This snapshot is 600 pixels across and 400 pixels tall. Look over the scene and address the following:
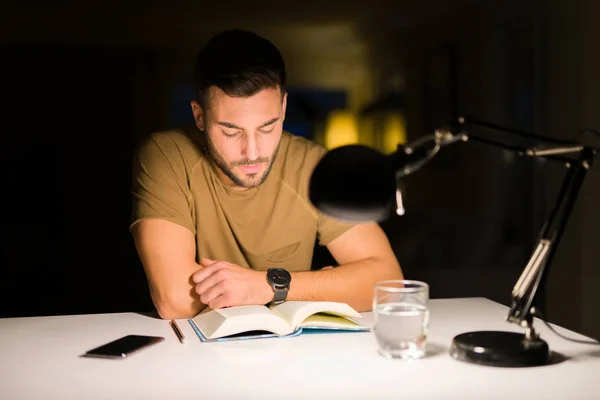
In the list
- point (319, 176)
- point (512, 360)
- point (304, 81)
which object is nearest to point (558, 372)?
point (512, 360)

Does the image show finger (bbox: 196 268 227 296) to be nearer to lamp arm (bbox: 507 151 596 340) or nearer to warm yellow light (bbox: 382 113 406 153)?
lamp arm (bbox: 507 151 596 340)

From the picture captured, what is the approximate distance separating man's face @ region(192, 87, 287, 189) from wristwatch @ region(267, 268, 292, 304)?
1.70 feet

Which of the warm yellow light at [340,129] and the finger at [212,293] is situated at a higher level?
the warm yellow light at [340,129]

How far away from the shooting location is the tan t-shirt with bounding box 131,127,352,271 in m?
2.39

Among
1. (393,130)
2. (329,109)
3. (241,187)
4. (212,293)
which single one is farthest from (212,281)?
(393,130)

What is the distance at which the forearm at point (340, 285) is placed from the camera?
210 cm

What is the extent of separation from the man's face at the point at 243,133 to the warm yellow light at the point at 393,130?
583 mm

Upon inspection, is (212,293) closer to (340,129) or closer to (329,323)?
(329,323)

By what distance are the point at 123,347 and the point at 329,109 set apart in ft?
4.91

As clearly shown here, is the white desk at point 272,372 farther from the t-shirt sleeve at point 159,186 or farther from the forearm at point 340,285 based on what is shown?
the t-shirt sleeve at point 159,186

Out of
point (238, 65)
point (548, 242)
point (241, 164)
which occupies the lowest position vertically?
point (548, 242)

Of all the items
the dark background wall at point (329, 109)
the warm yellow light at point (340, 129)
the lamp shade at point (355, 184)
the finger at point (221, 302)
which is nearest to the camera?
the lamp shade at point (355, 184)

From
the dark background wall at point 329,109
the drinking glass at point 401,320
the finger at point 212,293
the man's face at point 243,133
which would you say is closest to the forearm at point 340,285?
the finger at point 212,293

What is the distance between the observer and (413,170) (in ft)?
4.73
